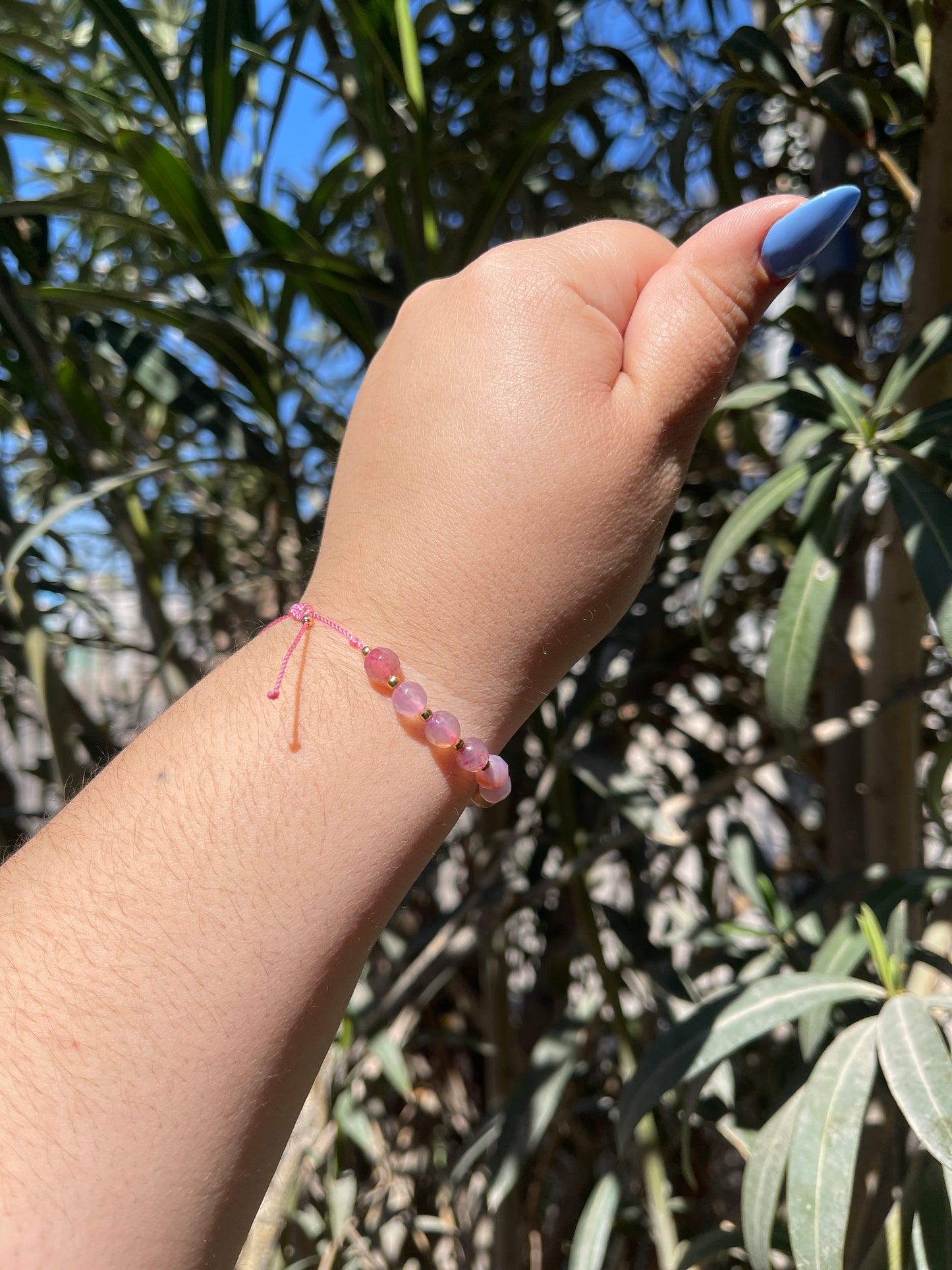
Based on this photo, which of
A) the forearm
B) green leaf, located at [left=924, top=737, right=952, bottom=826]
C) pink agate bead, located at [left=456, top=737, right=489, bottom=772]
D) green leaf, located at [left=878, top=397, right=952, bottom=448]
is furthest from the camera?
green leaf, located at [left=924, top=737, right=952, bottom=826]

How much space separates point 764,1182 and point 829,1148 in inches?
2.8

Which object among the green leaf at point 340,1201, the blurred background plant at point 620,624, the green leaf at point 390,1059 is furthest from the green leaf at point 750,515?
the green leaf at point 340,1201

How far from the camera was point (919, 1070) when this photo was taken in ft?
1.49

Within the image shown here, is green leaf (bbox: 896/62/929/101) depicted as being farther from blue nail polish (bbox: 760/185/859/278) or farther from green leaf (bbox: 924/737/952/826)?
green leaf (bbox: 924/737/952/826)

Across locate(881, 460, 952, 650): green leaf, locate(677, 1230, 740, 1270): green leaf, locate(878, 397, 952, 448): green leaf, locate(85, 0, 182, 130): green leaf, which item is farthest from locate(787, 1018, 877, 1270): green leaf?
locate(85, 0, 182, 130): green leaf

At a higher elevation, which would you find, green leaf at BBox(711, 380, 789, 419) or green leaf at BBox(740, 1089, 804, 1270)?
green leaf at BBox(711, 380, 789, 419)

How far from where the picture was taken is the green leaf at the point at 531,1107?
0.70 m

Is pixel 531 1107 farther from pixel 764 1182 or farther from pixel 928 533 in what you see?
pixel 928 533

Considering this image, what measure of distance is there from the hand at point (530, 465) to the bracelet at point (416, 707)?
11 mm

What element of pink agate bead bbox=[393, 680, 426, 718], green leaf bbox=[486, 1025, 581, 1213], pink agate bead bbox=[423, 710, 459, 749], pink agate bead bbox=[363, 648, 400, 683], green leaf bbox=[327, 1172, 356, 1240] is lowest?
green leaf bbox=[486, 1025, 581, 1213]

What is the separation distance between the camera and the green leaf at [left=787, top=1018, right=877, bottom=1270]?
458 millimetres

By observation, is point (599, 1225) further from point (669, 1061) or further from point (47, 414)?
point (47, 414)

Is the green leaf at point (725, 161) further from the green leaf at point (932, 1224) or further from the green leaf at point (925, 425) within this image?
the green leaf at point (932, 1224)

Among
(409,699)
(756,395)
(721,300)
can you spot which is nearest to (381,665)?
(409,699)
